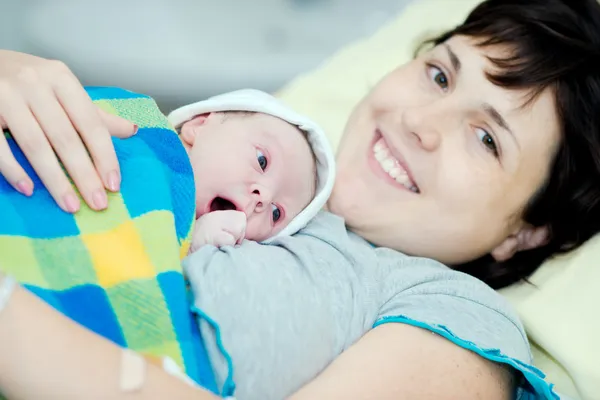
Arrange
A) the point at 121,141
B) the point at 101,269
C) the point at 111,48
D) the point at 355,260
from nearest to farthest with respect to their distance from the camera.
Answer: the point at 101,269, the point at 121,141, the point at 355,260, the point at 111,48

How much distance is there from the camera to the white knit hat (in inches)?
41.9

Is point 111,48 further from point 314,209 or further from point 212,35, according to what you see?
point 314,209

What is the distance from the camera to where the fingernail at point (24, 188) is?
769mm

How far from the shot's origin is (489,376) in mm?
915

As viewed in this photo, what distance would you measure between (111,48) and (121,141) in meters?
1.21

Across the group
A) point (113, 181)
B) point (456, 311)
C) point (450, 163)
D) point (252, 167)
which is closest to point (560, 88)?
point (450, 163)

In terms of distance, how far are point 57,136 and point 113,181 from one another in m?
0.09

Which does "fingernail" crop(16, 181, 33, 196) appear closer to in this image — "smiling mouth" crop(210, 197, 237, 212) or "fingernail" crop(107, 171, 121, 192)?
"fingernail" crop(107, 171, 121, 192)

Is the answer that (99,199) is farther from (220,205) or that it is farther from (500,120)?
(500,120)

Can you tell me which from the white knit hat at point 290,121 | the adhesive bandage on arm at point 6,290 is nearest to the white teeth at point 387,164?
the white knit hat at point 290,121

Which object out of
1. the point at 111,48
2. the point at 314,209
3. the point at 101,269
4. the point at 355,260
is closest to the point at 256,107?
the point at 314,209

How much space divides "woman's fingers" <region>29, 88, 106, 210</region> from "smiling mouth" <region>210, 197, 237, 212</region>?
9.1 inches

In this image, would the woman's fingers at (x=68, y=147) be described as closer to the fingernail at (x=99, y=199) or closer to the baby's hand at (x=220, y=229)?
the fingernail at (x=99, y=199)

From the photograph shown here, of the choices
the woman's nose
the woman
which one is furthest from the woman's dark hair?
the woman's nose
